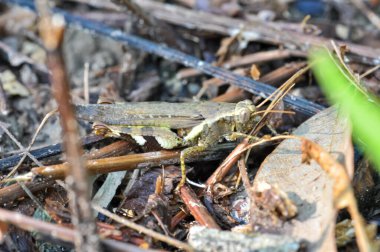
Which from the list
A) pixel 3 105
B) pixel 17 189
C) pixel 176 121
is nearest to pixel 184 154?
pixel 176 121

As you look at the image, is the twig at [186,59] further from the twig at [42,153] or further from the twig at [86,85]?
the twig at [42,153]

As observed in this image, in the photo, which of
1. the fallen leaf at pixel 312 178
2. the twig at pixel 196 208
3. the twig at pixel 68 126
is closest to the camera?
the twig at pixel 68 126

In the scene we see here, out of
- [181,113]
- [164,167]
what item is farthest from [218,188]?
[181,113]

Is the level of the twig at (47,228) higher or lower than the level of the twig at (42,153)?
higher

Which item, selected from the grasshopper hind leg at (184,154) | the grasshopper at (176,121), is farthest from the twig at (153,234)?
the grasshopper at (176,121)

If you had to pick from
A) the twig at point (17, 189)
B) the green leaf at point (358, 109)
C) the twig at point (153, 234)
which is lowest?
the twig at point (17, 189)

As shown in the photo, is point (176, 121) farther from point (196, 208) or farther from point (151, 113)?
point (196, 208)

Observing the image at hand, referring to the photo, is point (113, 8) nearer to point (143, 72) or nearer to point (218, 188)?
point (143, 72)
